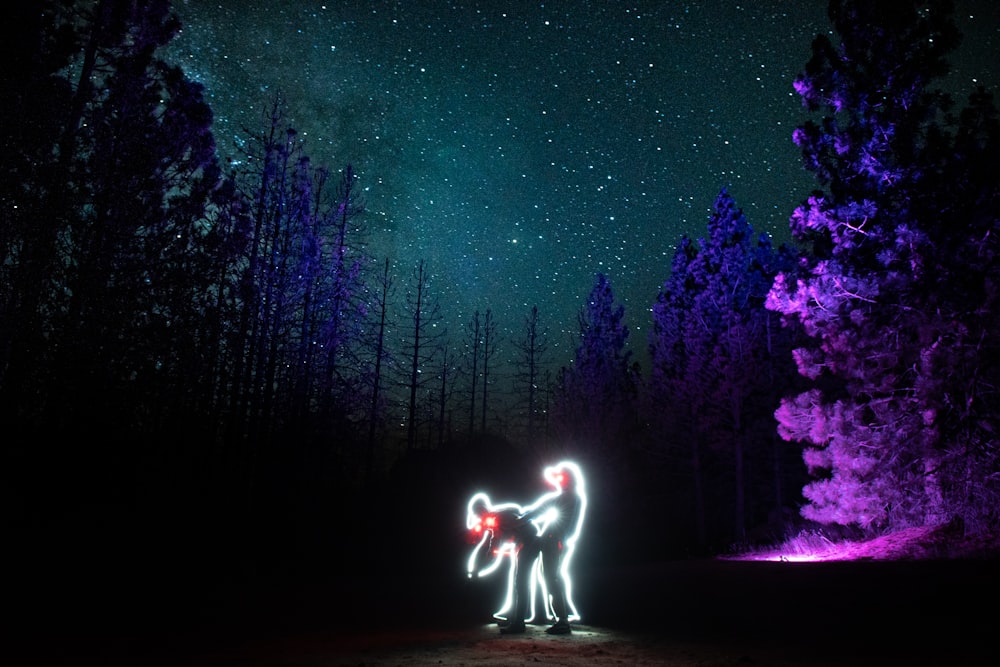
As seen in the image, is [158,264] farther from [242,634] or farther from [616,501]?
[616,501]

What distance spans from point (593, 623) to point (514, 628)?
1.92 m

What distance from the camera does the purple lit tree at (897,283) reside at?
1427 centimetres


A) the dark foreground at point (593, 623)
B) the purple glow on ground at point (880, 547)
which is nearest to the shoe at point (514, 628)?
the dark foreground at point (593, 623)

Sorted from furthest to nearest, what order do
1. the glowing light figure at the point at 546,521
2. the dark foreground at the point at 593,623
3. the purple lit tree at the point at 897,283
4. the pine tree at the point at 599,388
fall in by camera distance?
the pine tree at the point at 599,388 < the purple lit tree at the point at 897,283 < the glowing light figure at the point at 546,521 < the dark foreground at the point at 593,623

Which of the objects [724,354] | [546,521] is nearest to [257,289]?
[546,521]

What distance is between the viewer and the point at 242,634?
9.91 meters

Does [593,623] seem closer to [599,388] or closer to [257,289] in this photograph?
[257,289]

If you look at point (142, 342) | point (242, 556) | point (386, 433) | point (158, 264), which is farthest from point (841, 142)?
point (386, 433)

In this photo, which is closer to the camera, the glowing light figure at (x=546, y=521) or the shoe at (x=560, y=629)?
the shoe at (x=560, y=629)

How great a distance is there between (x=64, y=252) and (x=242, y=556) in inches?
381

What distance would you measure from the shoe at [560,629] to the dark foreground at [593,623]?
0.24 m

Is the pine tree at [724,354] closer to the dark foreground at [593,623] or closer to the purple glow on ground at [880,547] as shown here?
the purple glow on ground at [880,547]

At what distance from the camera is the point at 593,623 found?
10734mm

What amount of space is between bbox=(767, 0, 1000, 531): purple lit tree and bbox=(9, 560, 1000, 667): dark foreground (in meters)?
4.60
